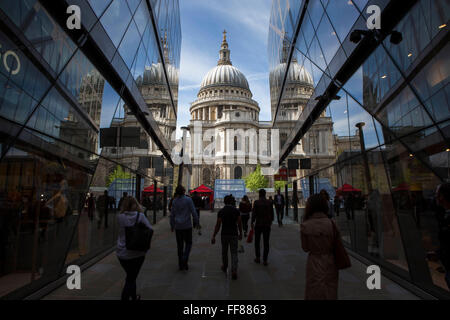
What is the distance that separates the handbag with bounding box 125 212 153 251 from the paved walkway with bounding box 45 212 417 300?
4.79ft

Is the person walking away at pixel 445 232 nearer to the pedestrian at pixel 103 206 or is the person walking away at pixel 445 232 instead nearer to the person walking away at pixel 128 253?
the person walking away at pixel 128 253

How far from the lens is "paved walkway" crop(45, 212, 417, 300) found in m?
4.54

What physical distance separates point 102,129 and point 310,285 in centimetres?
691

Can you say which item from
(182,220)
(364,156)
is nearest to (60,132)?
(182,220)

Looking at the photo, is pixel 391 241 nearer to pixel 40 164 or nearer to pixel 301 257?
pixel 301 257

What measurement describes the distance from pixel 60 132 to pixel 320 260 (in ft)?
17.4

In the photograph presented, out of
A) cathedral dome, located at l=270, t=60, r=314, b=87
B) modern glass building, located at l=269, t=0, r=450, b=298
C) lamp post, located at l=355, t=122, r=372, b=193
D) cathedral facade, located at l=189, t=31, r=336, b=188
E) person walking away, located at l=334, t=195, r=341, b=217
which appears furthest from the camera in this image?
cathedral facade, located at l=189, t=31, r=336, b=188

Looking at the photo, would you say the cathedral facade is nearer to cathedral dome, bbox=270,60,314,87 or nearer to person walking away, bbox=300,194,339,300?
cathedral dome, bbox=270,60,314,87

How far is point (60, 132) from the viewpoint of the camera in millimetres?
5312

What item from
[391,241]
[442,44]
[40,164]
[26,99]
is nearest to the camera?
[442,44]

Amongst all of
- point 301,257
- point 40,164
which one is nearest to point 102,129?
point 40,164

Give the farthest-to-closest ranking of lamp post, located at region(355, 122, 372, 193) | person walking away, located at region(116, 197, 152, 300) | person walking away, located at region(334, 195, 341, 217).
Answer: person walking away, located at region(334, 195, 341, 217) < lamp post, located at region(355, 122, 372, 193) < person walking away, located at region(116, 197, 152, 300)

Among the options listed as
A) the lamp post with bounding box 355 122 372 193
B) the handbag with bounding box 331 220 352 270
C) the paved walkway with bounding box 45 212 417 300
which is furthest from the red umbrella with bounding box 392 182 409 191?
the handbag with bounding box 331 220 352 270

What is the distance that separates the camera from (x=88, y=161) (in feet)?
22.0
